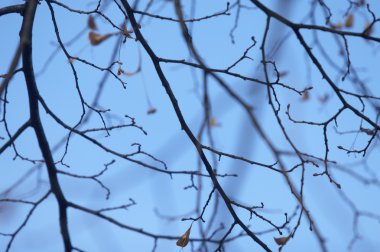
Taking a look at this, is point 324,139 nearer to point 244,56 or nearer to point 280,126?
point 280,126

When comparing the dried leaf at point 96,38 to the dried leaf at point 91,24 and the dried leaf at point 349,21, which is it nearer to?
the dried leaf at point 91,24

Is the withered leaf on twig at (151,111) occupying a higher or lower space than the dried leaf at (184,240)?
higher

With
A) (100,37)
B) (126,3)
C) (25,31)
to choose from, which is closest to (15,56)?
(25,31)

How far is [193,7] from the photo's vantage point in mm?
2230

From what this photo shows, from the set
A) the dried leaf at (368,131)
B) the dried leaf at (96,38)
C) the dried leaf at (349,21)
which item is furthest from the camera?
the dried leaf at (349,21)

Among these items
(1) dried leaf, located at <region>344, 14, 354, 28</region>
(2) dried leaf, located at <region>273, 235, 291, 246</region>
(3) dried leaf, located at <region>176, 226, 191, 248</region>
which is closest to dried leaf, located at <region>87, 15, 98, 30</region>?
(3) dried leaf, located at <region>176, 226, 191, 248</region>

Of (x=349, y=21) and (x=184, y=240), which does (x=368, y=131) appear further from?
(x=349, y=21)

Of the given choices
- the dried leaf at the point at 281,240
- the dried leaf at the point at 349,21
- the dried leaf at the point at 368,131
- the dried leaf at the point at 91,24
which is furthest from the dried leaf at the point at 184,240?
the dried leaf at the point at 349,21

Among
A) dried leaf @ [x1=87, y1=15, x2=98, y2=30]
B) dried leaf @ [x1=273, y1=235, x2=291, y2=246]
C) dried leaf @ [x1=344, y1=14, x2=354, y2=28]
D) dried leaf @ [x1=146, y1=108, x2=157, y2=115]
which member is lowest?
dried leaf @ [x1=273, y1=235, x2=291, y2=246]

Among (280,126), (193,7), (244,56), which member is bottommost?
(280,126)

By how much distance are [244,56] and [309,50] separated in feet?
0.71

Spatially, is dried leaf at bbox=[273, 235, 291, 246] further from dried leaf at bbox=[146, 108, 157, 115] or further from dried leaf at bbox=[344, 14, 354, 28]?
dried leaf at bbox=[344, 14, 354, 28]

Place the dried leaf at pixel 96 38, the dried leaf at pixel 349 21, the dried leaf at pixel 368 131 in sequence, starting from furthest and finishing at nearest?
the dried leaf at pixel 349 21 → the dried leaf at pixel 96 38 → the dried leaf at pixel 368 131

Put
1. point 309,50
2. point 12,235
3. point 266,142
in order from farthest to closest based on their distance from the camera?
point 266,142 → point 309,50 → point 12,235
